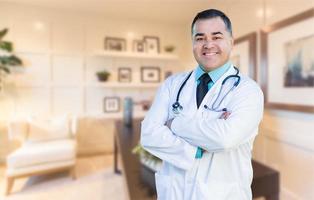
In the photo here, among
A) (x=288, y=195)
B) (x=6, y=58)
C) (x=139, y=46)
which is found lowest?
(x=288, y=195)

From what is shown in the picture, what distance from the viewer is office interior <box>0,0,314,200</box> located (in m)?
1.91

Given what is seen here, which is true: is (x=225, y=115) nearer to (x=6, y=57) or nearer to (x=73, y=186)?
(x=73, y=186)

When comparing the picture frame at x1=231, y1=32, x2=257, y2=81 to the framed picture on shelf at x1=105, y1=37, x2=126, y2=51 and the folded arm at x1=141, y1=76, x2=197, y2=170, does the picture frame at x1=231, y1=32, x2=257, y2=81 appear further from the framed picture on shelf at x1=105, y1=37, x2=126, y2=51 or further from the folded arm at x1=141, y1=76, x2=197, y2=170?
the framed picture on shelf at x1=105, y1=37, x2=126, y2=51

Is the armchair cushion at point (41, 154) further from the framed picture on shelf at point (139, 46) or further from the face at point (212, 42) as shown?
the face at point (212, 42)

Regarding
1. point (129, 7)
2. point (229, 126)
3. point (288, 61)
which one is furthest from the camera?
point (129, 7)

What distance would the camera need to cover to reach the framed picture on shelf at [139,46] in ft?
12.6

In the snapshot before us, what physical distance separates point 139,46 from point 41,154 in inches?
93.4

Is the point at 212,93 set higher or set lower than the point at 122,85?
lower

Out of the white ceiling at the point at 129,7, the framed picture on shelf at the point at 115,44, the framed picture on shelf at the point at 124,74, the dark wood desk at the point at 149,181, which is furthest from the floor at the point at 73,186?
the white ceiling at the point at 129,7

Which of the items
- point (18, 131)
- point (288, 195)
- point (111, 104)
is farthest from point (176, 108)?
point (111, 104)

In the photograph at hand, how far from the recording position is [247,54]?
2334mm

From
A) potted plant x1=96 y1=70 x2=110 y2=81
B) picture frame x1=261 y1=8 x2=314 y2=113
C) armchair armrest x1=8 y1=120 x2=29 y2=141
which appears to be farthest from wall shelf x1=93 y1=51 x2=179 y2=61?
picture frame x1=261 y1=8 x2=314 y2=113

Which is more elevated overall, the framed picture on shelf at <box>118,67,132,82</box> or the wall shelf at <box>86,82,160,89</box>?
the framed picture on shelf at <box>118,67,132,82</box>

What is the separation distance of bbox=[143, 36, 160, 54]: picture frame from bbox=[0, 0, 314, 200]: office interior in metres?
0.02
